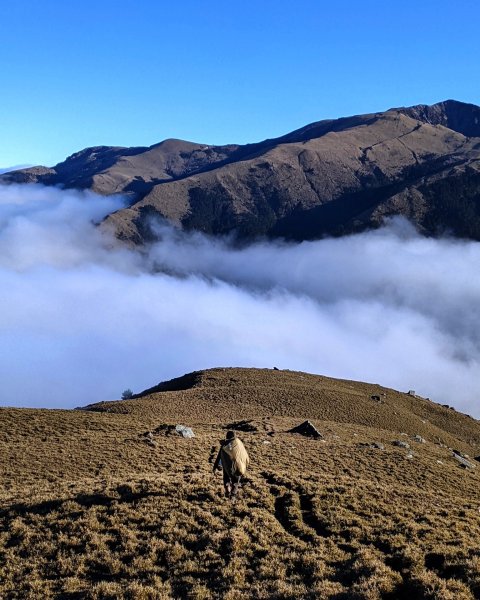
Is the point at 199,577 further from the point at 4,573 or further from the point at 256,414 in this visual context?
the point at 256,414

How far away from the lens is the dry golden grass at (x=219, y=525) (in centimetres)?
1266

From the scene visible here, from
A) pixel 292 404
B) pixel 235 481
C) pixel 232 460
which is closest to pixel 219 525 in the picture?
pixel 235 481

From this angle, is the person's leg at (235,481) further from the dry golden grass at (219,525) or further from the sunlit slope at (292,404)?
the sunlit slope at (292,404)

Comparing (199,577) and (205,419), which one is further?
(205,419)

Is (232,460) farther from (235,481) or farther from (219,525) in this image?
(219,525)

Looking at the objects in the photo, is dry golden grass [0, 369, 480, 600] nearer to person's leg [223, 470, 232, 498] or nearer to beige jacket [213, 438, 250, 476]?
person's leg [223, 470, 232, 498]

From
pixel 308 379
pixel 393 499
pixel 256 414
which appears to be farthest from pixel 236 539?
pixel 308 379

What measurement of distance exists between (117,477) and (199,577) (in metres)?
12.6

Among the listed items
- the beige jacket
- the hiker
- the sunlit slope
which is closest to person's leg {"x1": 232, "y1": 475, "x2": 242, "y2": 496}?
the hiker

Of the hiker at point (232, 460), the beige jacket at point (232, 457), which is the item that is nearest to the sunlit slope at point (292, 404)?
the hiker at point (232, 460)

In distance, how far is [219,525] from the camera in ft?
53.9

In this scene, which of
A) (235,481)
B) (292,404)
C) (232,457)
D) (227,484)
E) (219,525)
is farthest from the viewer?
(292,404)

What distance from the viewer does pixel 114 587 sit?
1254 centimetres

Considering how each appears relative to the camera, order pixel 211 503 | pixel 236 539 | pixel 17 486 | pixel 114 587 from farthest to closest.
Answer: pixel 17 486, pixel 211 503, pixel 236 539, pixel 114 587
